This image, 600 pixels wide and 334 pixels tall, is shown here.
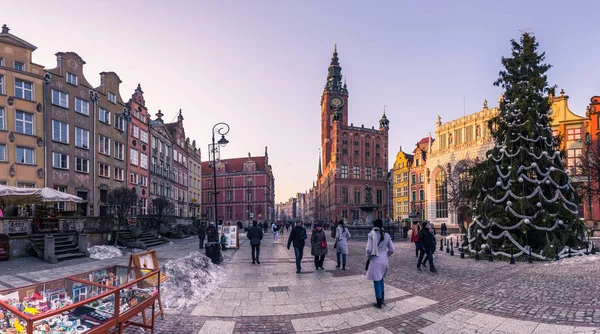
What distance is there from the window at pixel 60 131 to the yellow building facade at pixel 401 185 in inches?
2365

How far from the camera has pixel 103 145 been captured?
29.9 m

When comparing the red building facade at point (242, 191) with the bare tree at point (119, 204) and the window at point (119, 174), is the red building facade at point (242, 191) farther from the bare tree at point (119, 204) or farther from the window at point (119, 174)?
the bare tree at point (119, 204)

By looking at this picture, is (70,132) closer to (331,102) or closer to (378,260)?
(378,260)

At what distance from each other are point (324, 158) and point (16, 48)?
76716 millimetres

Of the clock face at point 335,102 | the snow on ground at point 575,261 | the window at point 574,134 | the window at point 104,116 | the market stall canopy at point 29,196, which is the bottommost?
the snow on ground at point 575,261

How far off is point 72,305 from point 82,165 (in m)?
28.3

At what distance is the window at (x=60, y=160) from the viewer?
2459 centimetres

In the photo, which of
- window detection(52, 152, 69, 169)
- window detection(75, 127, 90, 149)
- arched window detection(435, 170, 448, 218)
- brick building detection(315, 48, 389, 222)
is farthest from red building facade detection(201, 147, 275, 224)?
window detection(52, 152, 69, 169)

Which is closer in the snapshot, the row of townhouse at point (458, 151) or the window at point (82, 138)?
the window at point (82, 138)

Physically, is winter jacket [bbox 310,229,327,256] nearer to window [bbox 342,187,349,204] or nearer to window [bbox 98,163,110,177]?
window [bbox 98,163,110,177]

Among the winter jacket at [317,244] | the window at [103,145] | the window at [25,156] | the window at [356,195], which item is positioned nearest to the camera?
the winter jacket at [317,244]

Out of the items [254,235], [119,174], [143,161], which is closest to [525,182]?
[254,235]

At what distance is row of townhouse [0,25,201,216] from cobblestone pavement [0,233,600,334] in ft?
48.9

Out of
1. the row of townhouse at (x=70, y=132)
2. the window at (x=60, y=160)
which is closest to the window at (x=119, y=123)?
the row of townhouse at (x=70, y=132)
